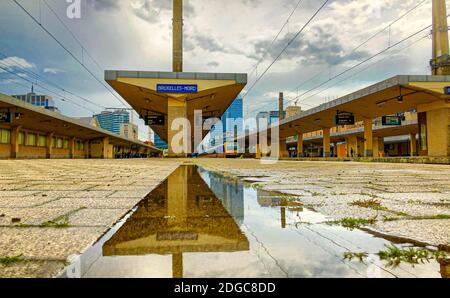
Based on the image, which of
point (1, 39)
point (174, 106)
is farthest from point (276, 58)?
point (1, 39)

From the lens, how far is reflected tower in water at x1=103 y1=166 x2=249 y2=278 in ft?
4.20

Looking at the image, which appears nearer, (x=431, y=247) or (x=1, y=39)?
(x=431, y=247)

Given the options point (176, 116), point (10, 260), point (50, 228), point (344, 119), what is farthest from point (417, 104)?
point (10, 260)

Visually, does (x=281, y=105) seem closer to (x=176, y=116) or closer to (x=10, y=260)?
(x=176, y=116)

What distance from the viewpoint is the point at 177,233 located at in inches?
61.0

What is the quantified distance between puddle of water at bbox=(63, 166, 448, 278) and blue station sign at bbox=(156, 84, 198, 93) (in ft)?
56.4

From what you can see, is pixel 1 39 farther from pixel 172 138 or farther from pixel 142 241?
pixel 142 241

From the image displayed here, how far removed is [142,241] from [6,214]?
4.27 feet

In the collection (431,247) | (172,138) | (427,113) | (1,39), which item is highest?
(1,39)

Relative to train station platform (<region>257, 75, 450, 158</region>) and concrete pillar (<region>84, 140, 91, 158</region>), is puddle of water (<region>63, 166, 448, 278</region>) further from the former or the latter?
concrete pillar (<region>84, 140, 91, 158</region>)

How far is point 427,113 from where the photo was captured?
73.1 ft

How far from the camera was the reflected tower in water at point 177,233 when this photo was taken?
1.28 metres

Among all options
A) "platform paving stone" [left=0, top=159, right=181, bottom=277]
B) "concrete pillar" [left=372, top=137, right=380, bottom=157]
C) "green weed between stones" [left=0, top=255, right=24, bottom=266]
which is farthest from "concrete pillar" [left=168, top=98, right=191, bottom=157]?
"concrete pillar" [left=372, top=137, right=380, bottom=157]
